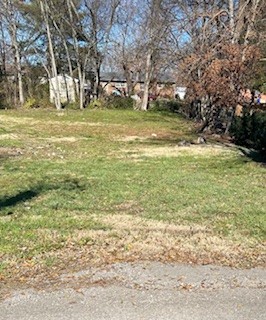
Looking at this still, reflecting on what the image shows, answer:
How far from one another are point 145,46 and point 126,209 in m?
29.8

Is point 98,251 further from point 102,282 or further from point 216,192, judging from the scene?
point 216,192

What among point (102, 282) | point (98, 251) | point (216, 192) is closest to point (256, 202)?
point (216, 192)

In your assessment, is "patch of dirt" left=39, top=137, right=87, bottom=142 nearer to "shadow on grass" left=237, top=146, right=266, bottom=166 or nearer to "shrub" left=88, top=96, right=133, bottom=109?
"shadow on grass" left=237, top=146, right=266, bottom=166

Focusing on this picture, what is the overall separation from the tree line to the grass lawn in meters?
4.57

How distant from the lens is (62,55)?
132 feet

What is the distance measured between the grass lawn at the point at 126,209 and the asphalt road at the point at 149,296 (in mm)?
265

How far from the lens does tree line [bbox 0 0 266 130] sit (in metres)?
15.2

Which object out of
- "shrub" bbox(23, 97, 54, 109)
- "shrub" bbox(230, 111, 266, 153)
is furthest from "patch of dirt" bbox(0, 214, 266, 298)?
"shrub" bbox(23, 97, 54, 109)

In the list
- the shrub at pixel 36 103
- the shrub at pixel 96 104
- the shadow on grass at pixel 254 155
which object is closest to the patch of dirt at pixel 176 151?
the shadow on grass at pixel 254 155

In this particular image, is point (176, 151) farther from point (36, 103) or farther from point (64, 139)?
point (36, 103)

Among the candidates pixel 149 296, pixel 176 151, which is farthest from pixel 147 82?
pixel 149 296

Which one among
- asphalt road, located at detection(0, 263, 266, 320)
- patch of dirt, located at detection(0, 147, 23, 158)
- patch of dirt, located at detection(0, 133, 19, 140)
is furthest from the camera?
patch of dirt, located at detection(0, 133, 19, 140)

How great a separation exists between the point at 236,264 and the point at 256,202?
2501 mm

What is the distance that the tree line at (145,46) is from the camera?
599 inches
